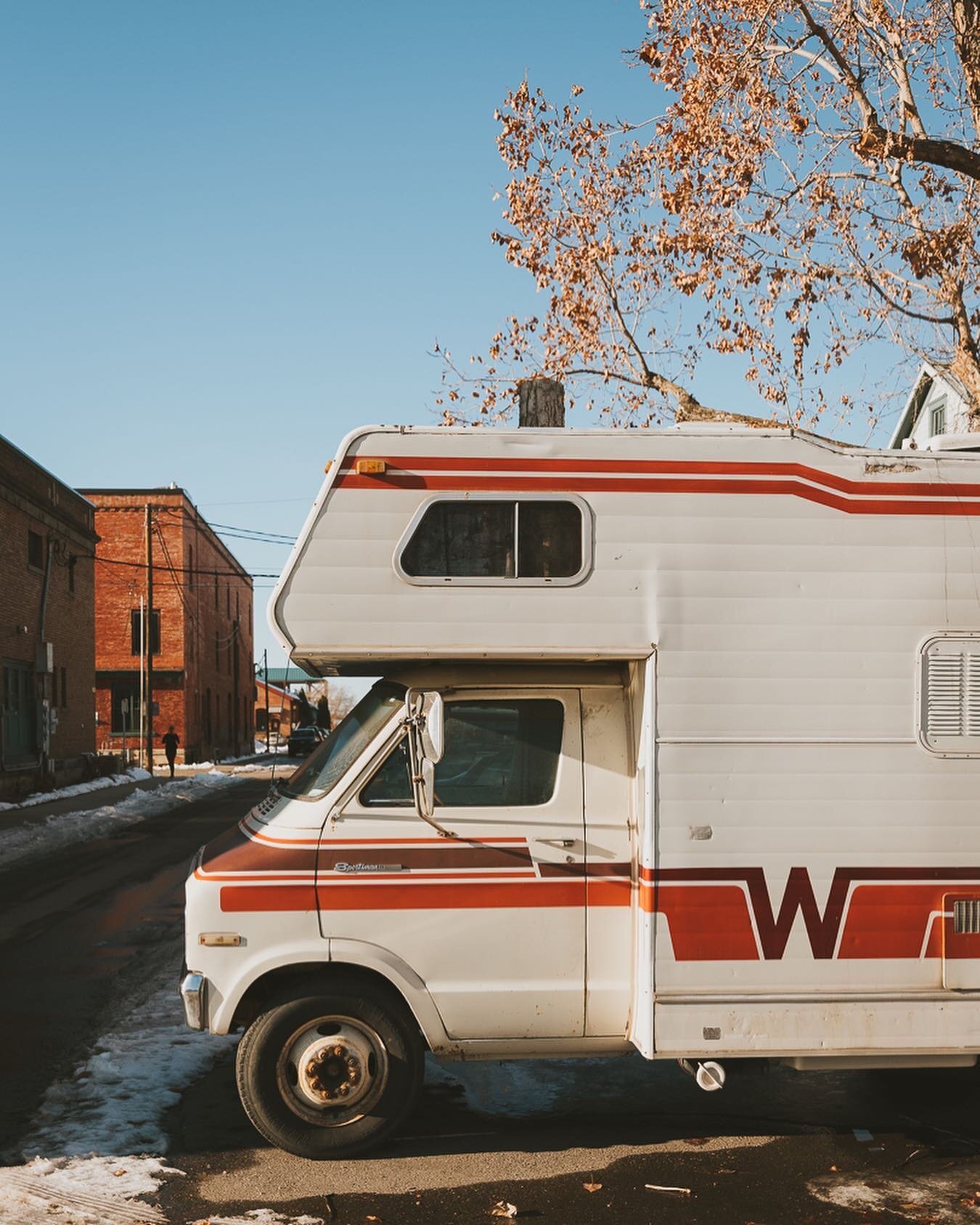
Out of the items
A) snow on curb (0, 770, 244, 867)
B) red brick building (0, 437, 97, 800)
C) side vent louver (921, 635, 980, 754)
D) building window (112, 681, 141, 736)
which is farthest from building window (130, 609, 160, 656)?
side vent louver (921, 635, 980, 754)

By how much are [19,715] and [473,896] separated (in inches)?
1016

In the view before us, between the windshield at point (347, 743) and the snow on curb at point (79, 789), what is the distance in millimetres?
21264

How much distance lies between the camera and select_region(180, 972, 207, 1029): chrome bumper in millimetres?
5492

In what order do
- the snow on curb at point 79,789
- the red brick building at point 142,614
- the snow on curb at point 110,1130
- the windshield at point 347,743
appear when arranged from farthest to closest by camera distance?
the red brick building at point 142,614, the snow on curb at point 79,789, the windshield at point 347,743, the snow on curb at point 110,1130

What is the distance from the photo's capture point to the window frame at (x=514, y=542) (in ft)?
18.3

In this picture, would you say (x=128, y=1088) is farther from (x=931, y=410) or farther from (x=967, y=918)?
(x=931, y=410)

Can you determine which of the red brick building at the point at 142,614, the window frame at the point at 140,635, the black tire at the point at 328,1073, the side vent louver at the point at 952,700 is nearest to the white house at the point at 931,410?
the side vent louver at the point at 952,700

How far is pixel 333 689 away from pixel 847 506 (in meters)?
143

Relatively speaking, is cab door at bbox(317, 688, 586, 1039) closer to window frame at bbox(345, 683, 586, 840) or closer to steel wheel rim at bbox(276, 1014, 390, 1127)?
window frame at bbox(345, 683, 586, 840)

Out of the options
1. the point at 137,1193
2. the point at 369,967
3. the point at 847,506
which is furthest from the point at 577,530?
the point at 137,1193

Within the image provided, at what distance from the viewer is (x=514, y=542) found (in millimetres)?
5629

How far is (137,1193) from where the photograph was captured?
5105 mm

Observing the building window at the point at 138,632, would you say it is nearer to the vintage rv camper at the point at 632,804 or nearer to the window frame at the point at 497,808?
the vintage rv camper at the point at 632,804

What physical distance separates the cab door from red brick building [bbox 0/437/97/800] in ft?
77.2
